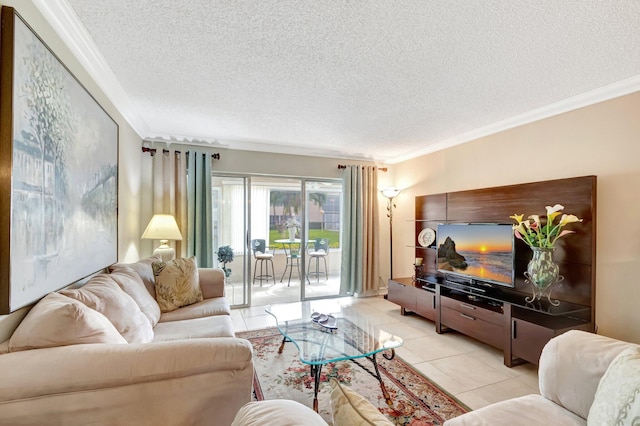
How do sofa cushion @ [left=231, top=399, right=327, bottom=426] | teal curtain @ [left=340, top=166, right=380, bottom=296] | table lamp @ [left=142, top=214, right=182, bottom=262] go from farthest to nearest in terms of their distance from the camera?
teal curtain @ [left=340, top=166, right=380, bottom=296]
table lamp @ [left=142, top=214, right=182, bottom=262]
sofa cushion @ [left=231, top=399, right=327, bottom=426]

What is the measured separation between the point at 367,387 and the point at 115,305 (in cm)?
187

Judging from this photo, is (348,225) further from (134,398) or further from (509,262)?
(134,398)

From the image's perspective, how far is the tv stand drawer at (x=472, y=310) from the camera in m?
2.74

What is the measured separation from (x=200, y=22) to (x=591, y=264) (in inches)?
139

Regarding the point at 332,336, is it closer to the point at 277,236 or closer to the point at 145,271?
the point at 145,271

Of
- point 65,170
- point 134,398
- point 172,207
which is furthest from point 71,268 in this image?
point 172,207

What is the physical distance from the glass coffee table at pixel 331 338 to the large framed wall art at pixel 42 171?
152 centimetres

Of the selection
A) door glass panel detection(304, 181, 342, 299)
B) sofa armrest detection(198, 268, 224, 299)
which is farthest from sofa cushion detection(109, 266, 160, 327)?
door glass panel detection(304, 181, 342, 299)

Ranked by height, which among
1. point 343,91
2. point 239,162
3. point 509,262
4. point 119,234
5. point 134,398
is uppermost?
point 343,91

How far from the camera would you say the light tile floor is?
7.30 ft

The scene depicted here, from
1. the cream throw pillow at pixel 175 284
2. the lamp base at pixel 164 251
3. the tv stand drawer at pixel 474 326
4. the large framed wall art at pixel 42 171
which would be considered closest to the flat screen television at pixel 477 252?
the tv stand drawer at pixel 474 326

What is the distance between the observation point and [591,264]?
8.23 feet

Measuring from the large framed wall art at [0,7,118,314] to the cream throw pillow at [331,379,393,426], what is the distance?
143cm

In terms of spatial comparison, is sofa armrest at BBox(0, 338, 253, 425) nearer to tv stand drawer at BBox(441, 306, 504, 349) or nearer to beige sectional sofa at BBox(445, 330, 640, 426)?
beige sectional sofa at BBox(445, 330, 640, 426)
